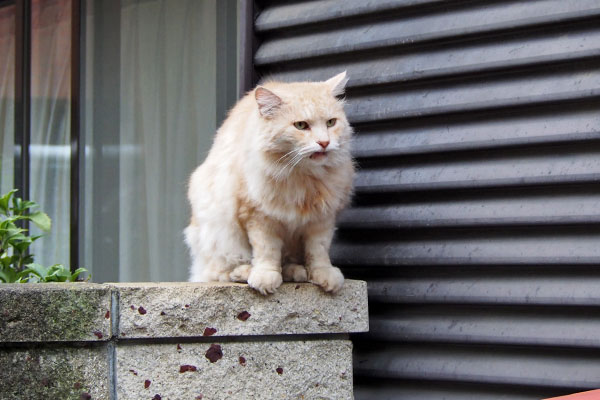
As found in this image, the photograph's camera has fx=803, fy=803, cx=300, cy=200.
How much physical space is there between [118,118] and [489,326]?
3.14 metres

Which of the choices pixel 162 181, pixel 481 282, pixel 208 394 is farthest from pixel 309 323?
pixel 162 181

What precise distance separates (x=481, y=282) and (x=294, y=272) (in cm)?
73

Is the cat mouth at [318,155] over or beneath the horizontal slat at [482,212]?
over

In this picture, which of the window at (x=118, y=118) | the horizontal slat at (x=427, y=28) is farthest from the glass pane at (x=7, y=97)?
the horizontal slat at (x=427, y=28)

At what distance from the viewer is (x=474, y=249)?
10.3 feet

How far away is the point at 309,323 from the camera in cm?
305

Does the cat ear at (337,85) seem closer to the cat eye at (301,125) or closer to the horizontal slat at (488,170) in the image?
the cat eye at (301,125)

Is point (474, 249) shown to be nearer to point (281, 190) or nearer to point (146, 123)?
point (281, 190)

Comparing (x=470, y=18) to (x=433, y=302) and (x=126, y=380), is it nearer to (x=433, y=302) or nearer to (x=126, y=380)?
(x=433, y=302)

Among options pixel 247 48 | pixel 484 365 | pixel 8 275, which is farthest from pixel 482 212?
pixel 8 275

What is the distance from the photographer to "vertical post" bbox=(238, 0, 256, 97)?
3945 millimetres

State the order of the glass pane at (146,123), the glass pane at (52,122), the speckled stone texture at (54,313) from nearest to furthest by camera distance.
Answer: the speckled stone texture at (54,313)
the glass pane at (146,123)
the glass pane at (52,122)

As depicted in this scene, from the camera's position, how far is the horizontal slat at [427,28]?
118 inches

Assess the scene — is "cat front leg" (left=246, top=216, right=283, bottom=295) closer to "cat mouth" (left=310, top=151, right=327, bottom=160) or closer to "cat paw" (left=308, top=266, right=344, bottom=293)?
"cat paw" (left=308, top=266, right=344, bottom=293)
